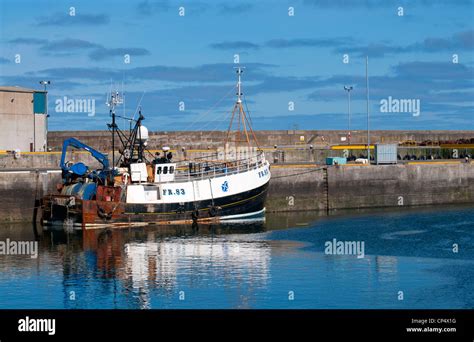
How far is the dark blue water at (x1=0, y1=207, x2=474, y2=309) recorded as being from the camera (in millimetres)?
28984

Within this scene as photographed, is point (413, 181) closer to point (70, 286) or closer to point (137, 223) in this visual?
point (137, 223)

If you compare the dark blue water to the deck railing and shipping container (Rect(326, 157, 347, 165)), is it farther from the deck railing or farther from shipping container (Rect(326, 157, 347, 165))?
shipping container (Rect(326, 157, 347, 165))

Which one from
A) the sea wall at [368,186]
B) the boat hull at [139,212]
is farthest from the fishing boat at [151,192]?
the sea wall at [368,186]

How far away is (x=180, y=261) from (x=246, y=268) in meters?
3.70

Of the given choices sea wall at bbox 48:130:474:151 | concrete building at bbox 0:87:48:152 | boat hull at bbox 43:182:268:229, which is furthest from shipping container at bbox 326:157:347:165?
concrete building at bbox 0:87:48:152

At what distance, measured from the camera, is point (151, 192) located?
5034 centimetres

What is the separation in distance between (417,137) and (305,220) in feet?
136

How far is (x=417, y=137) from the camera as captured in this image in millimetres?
90625

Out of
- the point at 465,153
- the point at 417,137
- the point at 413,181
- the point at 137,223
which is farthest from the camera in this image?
the point at 417,137

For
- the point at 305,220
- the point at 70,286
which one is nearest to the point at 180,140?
the point at 305,220

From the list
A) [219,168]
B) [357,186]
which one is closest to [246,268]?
[219,168]

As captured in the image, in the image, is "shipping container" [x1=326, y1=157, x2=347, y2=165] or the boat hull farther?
"shipping container" [x1=326, y1=157, x2=347, y2=165]

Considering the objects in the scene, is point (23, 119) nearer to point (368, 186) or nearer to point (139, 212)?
point (139, 212)

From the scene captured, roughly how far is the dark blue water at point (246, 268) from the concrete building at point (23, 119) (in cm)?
1942
